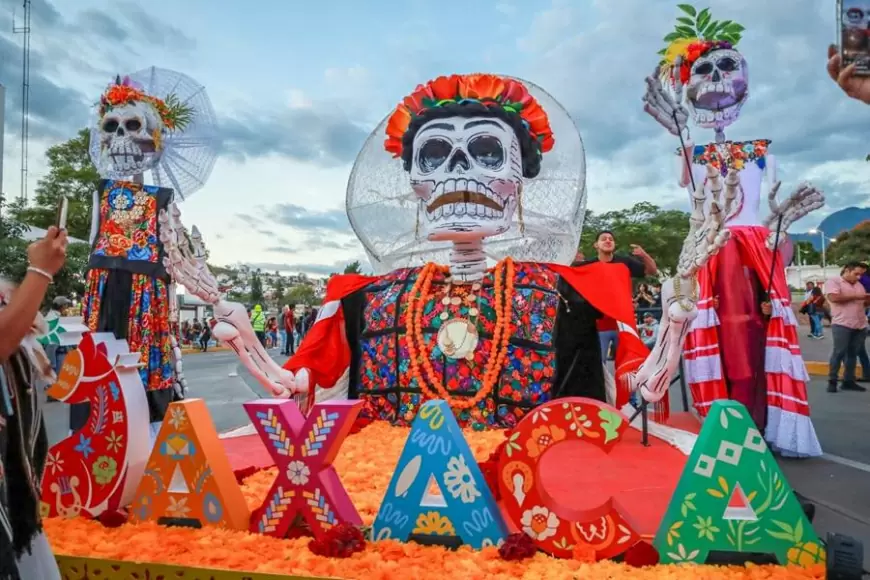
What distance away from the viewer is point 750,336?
3.79 m

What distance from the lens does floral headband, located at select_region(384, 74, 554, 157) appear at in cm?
348

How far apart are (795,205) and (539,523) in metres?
2.42

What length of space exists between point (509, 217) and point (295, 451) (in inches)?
74.1

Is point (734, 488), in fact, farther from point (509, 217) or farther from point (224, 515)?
point (509, 217)

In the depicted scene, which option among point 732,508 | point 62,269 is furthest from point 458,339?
point 62,269

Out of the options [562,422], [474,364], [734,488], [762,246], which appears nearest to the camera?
[734,488]

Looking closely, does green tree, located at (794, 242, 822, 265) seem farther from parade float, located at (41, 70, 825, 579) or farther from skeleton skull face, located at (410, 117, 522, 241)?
skeleton skull face, located at (410, 117, 522, 241)

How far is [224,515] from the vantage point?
2.07m

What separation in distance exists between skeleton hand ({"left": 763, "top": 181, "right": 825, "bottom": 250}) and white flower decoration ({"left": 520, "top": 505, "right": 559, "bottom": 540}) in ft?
6.97

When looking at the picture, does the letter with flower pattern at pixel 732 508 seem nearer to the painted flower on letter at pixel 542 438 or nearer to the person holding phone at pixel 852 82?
the painted flower on letter at pixel 542 438

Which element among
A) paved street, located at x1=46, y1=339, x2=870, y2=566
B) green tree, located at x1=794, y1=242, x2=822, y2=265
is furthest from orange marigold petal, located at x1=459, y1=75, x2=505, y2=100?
green tree, located at x1=794, y1=242, x2=822, y2=265

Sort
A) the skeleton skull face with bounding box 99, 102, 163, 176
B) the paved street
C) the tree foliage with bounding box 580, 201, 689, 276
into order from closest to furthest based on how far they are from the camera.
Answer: the paved street < the skeleton skull face with bounding box 99, 102, 163, 176 < the tree foliage with bounding box 580, 201, 689, 276

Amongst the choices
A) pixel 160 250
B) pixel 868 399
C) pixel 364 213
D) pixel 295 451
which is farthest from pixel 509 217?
pixel 868 399

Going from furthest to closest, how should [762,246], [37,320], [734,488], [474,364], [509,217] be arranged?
[762,246] < [509,217] < [474,364] < [734,488] < [37,320]
